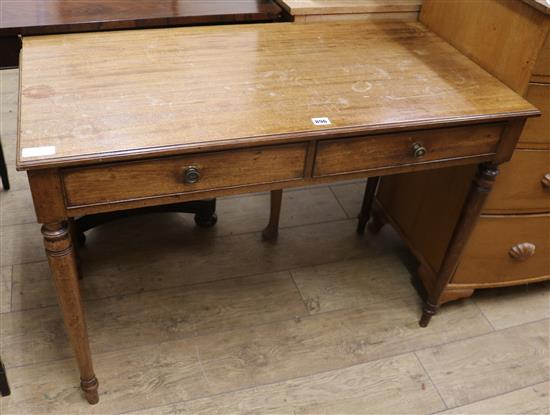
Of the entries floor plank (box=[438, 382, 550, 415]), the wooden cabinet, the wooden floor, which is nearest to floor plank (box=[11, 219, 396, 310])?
the wooden floor

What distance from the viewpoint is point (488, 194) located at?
1.38m

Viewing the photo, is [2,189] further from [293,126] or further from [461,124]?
[461,124]

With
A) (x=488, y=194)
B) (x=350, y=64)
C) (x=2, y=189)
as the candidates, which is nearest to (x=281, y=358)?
(x=488, y=194)

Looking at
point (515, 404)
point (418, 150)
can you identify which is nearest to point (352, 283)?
point (515, 404)

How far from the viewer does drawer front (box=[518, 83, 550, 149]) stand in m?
1.28

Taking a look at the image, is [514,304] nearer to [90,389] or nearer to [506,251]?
[506,251]

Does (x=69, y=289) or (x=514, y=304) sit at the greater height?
(x=69, y=289)

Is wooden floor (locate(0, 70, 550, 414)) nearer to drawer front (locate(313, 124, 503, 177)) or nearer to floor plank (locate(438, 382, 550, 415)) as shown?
floor plank (locate(438, 382, 550, 415))

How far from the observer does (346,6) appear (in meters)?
1.50

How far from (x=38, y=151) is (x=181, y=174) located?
9.8 inches

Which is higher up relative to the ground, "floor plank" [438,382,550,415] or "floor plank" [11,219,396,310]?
"floor plank" [11,219,396,310]

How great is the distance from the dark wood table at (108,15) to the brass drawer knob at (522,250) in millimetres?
940

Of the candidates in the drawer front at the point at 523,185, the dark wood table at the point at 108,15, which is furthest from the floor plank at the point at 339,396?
the dark wood table at the point at 108,15

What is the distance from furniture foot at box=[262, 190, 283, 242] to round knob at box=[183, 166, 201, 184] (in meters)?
0.77
